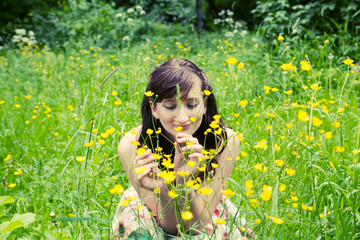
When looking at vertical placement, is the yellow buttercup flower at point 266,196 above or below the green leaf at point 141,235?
above

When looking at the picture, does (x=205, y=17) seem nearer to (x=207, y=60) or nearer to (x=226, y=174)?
(x=207, y=60)

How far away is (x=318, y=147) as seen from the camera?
1.52 m

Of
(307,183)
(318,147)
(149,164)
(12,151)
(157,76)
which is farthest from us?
(12,151)

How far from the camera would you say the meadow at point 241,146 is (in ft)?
3.85

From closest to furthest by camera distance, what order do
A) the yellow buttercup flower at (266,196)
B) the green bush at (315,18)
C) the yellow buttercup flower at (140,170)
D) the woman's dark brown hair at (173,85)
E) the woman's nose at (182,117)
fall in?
the yellow buttercup flower at (266,196)
the yellow buttercup flower at (140,170)
the woman's nose at (182,117)
the woman's dark brown hair at (173,85)
the green bush at (315,18)

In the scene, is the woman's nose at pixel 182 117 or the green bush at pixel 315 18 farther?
the green bush at pixel 315 18

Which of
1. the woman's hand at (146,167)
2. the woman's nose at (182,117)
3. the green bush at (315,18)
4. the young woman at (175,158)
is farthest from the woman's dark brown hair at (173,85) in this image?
the green bush at (315,18)

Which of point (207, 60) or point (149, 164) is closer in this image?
point (149, 164)

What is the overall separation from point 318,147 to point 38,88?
3.41m

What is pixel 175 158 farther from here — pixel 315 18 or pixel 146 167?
pixel 315 18

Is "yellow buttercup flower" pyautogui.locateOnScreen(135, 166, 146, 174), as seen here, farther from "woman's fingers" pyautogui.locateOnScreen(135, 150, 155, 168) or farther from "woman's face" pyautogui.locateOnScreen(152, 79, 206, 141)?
"woman's face" pyautogui.locateOnScreen(152, 79, 206, 141)

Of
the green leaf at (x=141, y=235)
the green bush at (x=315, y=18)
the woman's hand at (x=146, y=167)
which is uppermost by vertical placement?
the green bush at (x=315, y=18)

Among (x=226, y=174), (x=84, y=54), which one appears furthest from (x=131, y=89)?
(x=84, y=54)

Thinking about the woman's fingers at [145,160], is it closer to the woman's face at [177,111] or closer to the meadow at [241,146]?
the meadow at [241,146]
